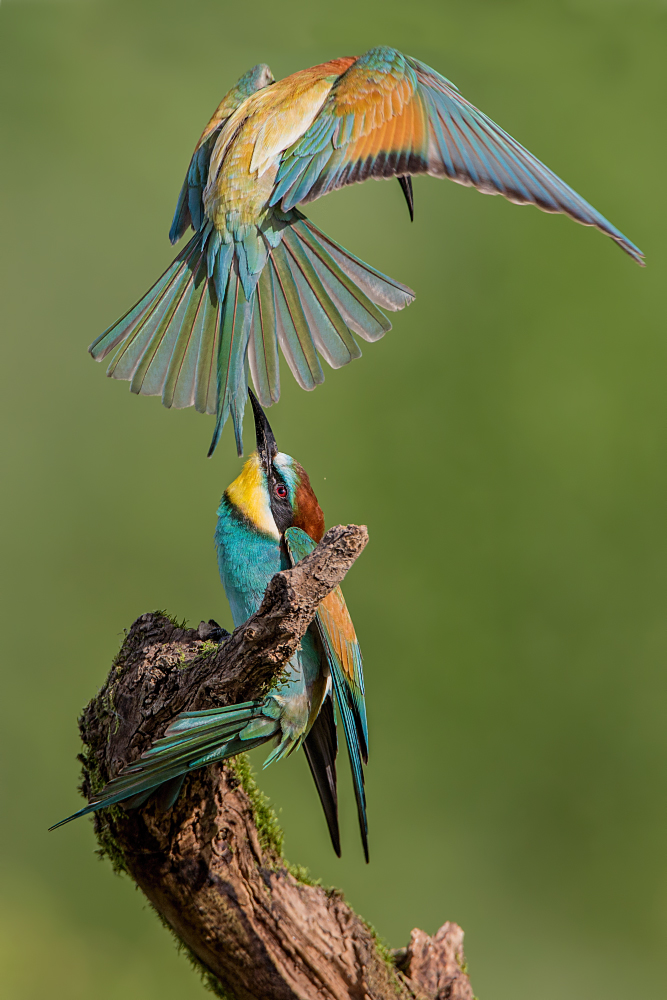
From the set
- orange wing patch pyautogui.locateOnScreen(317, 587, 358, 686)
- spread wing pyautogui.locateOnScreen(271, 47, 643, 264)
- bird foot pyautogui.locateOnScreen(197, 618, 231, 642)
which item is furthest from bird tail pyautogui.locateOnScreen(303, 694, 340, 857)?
spread wing pyautogui.locateOnScreen(271, 47, 643, 264)

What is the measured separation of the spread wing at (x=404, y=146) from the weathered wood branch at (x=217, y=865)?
0.97 m

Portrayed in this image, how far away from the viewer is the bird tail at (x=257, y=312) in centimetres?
169

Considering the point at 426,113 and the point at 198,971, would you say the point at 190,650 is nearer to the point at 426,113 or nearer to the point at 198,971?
the point at 198,971


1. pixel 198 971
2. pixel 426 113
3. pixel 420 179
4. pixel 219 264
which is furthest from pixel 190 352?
pixel 420 179

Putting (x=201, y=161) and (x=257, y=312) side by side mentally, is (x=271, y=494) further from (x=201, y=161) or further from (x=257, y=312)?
(x=201, y=161)

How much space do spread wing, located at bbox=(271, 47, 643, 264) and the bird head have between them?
1.67 feet

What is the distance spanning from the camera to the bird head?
70.5 inches

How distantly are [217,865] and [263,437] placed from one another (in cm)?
90

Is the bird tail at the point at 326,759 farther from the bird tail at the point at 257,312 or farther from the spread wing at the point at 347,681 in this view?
the bird tail at the point at 257,312

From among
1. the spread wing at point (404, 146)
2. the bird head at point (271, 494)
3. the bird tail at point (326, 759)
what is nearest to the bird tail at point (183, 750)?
the bird tail at point (326, 759)

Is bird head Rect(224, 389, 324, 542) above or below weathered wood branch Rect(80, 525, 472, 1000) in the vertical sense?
above

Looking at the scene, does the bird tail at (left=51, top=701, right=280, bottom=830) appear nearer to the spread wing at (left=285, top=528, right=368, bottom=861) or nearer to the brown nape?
the spread wing at (left=285, top=528, right=368, bottom=861)

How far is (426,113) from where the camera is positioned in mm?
1762

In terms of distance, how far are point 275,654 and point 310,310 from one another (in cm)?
84
